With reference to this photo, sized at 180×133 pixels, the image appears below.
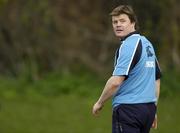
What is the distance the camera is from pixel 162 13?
18.0 m

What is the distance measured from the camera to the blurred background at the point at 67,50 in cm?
1633

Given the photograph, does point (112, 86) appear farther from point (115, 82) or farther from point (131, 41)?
point (131, 41)

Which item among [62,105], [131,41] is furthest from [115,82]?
[62,105]

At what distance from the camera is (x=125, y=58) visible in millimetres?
6559

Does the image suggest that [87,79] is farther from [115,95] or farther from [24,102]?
[115,95]

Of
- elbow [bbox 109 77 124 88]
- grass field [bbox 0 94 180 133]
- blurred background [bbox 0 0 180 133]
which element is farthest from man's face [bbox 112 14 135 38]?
blurred background [bbox 0 0 180 133]

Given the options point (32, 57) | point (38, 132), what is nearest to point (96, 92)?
point (32, 57)

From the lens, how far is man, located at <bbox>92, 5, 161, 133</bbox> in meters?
6.60

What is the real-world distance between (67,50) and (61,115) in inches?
222

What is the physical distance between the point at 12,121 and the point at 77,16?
23.3ft

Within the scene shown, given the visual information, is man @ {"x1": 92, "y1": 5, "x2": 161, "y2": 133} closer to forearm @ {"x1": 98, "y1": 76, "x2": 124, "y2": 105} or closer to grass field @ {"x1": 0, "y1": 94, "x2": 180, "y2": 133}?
forearm @ {"x1": 98, "y1": 76, "x2": 124, "y2": 105}

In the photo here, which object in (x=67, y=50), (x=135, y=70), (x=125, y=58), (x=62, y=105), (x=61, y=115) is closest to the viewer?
(x=125, y=58)

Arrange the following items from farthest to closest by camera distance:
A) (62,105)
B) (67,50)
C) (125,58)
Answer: (67,50) → (62,105) → (125,58)

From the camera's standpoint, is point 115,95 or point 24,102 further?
point 24,102
